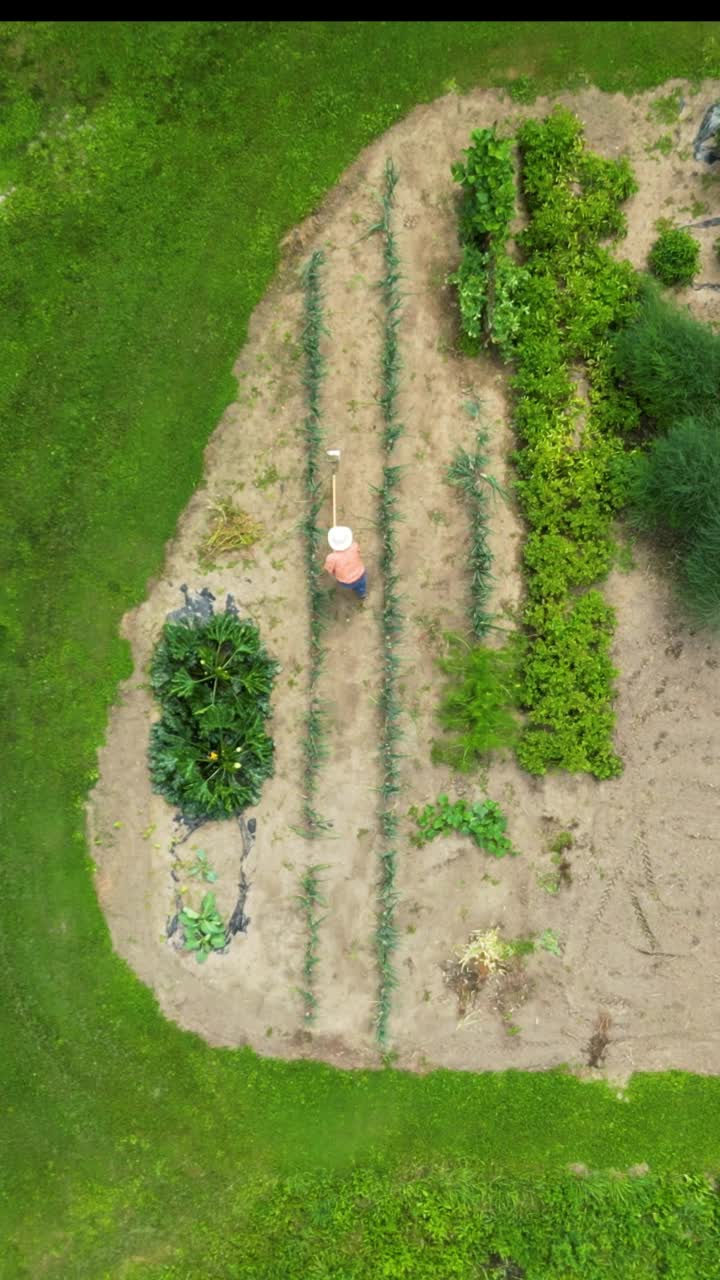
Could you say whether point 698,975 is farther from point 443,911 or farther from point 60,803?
point 60,803

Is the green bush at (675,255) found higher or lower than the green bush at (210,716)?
higher

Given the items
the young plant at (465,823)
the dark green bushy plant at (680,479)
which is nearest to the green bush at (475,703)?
the young plant at (465,823)

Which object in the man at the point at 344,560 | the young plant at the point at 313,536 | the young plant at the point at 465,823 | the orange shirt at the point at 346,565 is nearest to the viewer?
the man at the point at 344,560

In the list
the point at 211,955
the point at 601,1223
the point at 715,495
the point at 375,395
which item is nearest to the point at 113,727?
the point at 211,955

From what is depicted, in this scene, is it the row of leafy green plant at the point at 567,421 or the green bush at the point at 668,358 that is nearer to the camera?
the green bush at the point at 668,358

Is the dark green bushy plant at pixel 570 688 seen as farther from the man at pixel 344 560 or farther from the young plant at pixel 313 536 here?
the young plant at pixel 313 536

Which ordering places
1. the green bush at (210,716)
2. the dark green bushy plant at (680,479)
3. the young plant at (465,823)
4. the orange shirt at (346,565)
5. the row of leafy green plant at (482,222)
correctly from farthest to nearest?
the young plant at (465,823)
the green bush at (210,716)
the row of leafy green plant at (482,222)
the dark green bushy plant at (680,479)
the orange shirt at (346,565)

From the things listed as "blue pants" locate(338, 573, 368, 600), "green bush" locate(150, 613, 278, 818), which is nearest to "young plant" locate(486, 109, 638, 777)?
Answer: "blue pants" locate(338, 573, 368, 600)

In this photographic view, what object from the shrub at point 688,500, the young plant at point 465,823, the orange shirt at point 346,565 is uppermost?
the shrub at point 688,500
